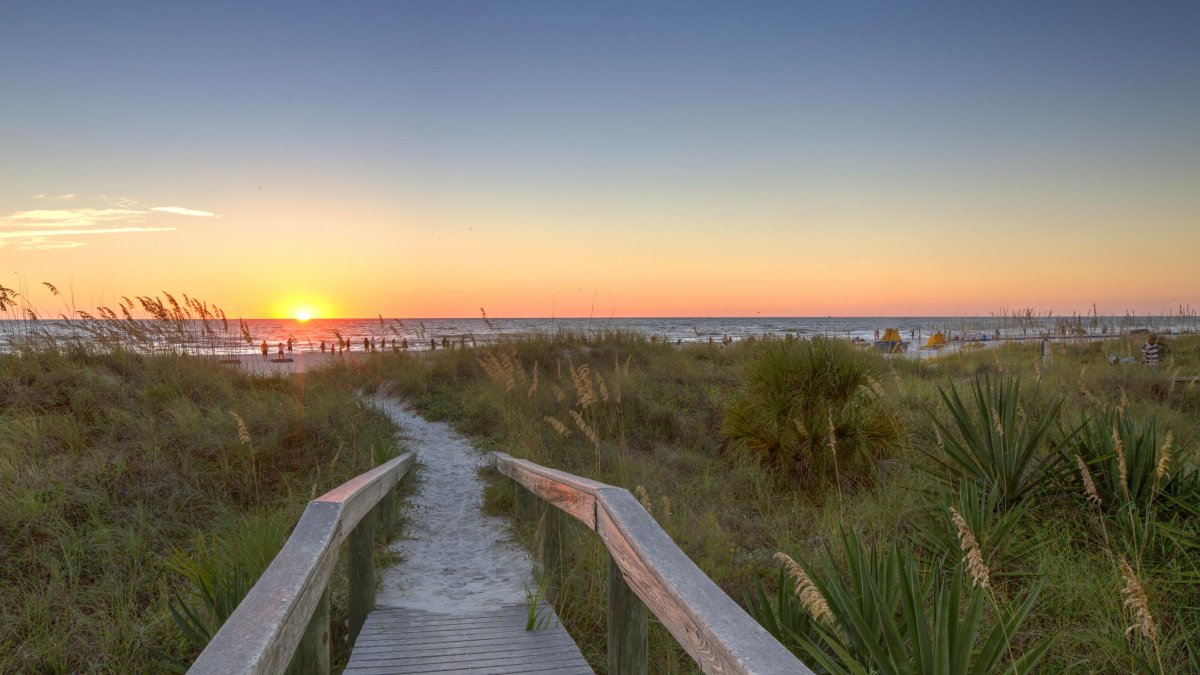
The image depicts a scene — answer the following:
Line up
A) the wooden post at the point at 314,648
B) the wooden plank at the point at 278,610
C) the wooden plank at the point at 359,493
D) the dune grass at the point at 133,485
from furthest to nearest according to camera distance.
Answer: the dune grass at the point at 133,485
the wooden plank at the point at 359,493
the wooden post at the point at 314,648
the wooden plank at the point at 278,610

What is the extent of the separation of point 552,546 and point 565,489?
0.86 meters

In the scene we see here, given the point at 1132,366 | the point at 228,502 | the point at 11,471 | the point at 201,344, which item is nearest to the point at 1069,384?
the point at 1132,366

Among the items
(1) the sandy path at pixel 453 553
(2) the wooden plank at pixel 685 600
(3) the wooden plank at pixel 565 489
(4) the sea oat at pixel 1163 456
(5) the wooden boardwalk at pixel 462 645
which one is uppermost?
(4) the sea oat at pixel 1163 456

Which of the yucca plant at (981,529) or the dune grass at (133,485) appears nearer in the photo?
the dune grass at (133,485)

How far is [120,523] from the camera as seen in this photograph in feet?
18.6

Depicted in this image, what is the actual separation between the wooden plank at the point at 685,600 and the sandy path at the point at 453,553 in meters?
1.88

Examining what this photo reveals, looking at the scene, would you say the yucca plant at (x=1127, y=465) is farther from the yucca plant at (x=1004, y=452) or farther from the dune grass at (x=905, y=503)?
the yucca plant at (x=1004, y=452)

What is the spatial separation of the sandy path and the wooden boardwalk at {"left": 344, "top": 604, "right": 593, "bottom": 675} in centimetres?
36

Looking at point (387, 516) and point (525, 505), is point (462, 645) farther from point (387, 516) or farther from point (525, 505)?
point (387, 516)

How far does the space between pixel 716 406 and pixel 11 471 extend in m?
8.25

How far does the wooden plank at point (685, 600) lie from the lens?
1.68 m

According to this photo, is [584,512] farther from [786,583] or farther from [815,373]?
[815,373]

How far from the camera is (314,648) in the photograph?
2.80m

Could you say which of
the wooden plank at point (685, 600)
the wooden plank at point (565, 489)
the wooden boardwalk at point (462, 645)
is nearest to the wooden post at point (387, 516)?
the wooden plank at point (565, 489)
